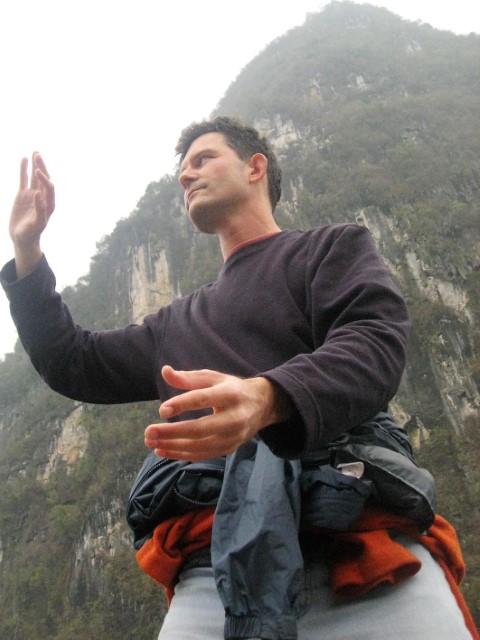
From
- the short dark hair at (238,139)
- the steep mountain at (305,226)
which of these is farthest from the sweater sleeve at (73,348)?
the steep mountain at (305,226)

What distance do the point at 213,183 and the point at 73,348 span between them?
0.74 meters

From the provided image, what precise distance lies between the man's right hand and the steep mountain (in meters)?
11.8

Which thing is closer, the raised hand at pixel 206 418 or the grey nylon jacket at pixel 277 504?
the raised hand at pixel 206 418

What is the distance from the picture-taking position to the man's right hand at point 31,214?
158 cm

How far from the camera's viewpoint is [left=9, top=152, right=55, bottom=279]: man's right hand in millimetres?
1580

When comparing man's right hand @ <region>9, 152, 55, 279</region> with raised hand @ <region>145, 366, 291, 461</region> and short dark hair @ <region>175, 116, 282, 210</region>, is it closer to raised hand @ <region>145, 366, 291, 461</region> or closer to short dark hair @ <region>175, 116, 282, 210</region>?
short dark hair @ <region>175, 116, 282, 210</region>

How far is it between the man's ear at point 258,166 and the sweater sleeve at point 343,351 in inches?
24.8

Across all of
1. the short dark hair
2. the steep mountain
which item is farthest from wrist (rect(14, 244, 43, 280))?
the steep mountain

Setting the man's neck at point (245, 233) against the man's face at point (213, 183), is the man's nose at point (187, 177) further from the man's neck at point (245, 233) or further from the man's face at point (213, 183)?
the man's neck at point (245, 233)

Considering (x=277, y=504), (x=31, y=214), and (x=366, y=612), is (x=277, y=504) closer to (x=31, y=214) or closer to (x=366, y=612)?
(x=366, y=612)

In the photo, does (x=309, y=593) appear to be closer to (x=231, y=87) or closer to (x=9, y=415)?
(x=9, y=415)

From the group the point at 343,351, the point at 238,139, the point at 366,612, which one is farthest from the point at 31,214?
the point at 366,612

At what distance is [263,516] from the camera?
3.37ft

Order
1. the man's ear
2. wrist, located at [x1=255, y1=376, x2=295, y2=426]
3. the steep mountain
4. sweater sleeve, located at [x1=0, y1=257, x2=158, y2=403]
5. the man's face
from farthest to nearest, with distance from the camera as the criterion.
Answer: the steep mountain
the man's ear
the man's face
sweater sleeve, located at [x1=0, y1=257, x2=158, y2=403]
wrist, located at [x1=255, y1=376, x2=295, y2=426]
